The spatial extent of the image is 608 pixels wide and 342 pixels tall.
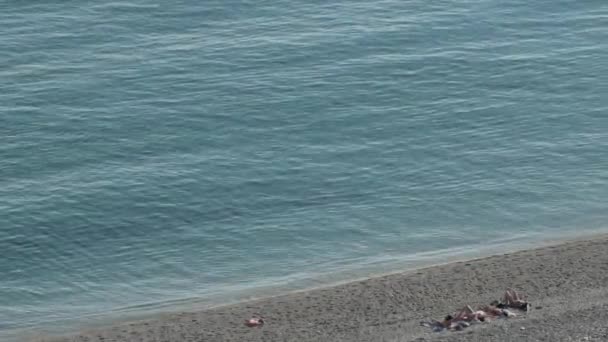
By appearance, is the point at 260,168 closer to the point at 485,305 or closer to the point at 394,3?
Result: the point at 485,305

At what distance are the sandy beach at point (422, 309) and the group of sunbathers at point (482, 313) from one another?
0.20m

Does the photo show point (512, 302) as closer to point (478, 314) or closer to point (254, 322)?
point (478, 314)

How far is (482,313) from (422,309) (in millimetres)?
1764

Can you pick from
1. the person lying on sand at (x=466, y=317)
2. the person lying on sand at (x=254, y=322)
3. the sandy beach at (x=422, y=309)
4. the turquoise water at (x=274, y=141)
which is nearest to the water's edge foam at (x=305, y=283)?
the turquoise water at (x=274, y=141)

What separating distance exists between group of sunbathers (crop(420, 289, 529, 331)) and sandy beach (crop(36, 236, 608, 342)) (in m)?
0.20

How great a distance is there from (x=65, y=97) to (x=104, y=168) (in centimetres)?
582

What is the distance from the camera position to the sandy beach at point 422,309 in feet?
74.1

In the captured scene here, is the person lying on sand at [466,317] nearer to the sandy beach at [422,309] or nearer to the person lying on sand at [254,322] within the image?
the sandy beach at [422,309]

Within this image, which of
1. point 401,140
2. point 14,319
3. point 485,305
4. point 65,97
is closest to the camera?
point 485,305

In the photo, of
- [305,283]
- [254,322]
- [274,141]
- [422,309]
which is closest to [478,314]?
[422,309]

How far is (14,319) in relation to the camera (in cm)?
2617

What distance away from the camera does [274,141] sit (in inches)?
1452

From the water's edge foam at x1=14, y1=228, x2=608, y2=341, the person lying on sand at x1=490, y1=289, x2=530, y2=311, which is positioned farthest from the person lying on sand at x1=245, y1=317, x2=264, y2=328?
the person lying on sand at x1=490, y1=289, x2=530, y2=311

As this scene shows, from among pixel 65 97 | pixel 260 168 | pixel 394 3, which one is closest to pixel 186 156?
pixel 260 168
